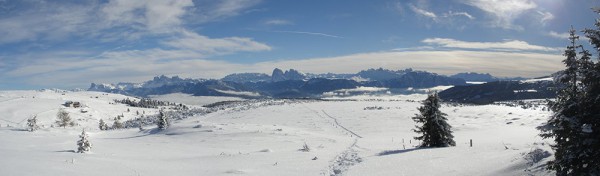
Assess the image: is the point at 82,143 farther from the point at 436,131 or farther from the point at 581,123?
the point at 436,131

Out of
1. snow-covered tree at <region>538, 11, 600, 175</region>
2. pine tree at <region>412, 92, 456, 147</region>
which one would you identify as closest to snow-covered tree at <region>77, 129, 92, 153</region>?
snow-covered tree at <region>538, 11, 600, 175</region>

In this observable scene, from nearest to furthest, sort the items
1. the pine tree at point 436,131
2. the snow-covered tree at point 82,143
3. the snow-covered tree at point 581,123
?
the snow-covered tree at point 581,123
the snow-covered tree at point 82,143
the pine tree at point 436,131

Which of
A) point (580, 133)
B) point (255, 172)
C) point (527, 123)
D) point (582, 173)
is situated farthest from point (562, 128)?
point (527, 123)

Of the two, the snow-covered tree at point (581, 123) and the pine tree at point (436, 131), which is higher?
the snow-covered tree at point (581, 123)

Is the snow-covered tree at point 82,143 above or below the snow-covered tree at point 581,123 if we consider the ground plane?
below

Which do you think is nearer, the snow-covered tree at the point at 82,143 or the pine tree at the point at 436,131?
the snow-covered tree at the point at 82,143

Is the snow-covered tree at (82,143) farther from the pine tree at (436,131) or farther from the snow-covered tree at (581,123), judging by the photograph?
the pine tree at (436,131)

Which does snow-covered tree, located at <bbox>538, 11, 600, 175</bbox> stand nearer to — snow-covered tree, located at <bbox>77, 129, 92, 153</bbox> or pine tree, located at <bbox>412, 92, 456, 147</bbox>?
pine tree, located at <bbox>412, 92, 456, 147</bbox>

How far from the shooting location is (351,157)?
84.8 feet

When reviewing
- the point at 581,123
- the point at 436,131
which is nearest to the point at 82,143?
the point at 581,123

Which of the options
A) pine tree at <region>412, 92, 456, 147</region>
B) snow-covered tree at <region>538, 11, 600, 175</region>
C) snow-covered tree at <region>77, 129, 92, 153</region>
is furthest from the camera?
pine tree at <region>412, 92, 456, 147</region>

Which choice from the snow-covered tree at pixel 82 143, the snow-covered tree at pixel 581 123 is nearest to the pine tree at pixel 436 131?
the snow-covered tree at pixel 581 123

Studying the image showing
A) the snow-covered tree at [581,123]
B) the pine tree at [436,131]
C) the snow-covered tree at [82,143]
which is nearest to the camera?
the snow-covered tree at [581,123]

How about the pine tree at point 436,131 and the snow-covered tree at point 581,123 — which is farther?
the pine tree at point 436,131
